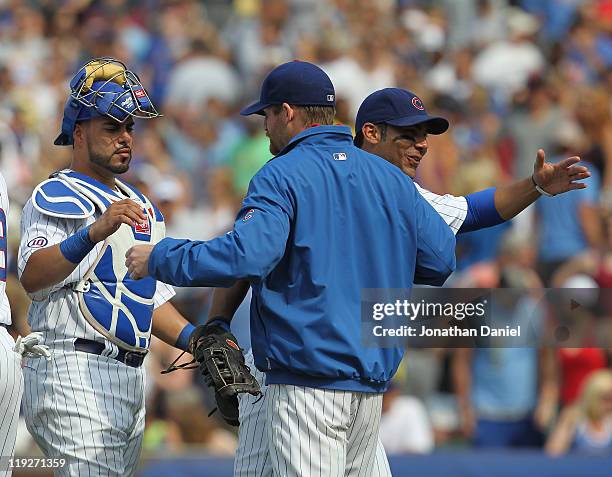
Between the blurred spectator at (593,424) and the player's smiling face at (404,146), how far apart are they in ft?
12.0

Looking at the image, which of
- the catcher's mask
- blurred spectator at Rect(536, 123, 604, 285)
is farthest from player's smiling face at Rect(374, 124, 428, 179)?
blurred spectator at Rect(536, 123, 604, 285)

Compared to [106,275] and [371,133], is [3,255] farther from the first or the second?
[371,133]

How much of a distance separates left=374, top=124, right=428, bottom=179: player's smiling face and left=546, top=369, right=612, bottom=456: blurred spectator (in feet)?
12.0

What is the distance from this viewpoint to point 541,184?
5.42 m

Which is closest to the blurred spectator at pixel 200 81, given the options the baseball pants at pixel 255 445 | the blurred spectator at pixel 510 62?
the blurred spectator at pixel 510 62

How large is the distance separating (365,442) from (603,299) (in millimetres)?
4480

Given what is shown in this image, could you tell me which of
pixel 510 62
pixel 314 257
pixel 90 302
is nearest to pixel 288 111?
pixel 314 257

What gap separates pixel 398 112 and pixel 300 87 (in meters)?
0.74

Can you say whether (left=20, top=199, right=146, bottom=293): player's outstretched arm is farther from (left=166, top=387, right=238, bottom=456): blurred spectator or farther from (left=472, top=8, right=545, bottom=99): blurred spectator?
(left=472, top=8, right=545, bottom=99): blurred spectator

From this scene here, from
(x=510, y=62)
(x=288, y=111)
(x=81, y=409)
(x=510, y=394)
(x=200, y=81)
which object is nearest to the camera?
(x=288, y=111)

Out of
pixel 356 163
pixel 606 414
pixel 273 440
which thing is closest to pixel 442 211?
pixel 356 163

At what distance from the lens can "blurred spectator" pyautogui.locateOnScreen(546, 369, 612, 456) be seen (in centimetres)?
864

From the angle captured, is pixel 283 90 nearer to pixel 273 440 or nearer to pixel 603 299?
pixel 273 440

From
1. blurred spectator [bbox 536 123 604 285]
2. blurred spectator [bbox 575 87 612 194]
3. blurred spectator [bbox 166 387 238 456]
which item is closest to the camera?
blurred spectator [bbox 166 387 238 456]
